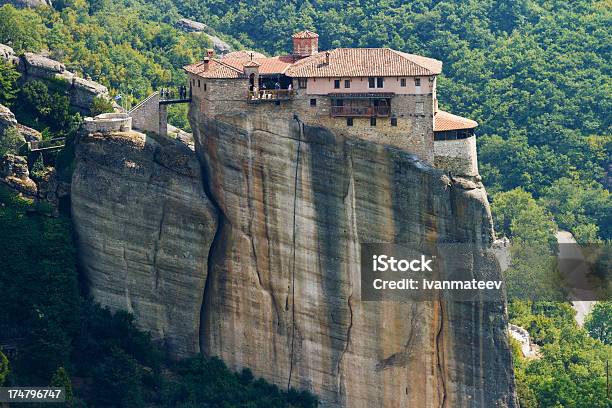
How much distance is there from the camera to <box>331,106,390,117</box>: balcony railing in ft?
287

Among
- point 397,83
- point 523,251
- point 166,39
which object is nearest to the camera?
point 397,83

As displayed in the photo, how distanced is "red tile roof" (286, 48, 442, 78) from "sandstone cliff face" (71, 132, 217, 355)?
6731 mm

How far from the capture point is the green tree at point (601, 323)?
4432 inches

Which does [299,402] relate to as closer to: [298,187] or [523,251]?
[298,187]

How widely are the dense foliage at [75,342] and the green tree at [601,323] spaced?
27.5m

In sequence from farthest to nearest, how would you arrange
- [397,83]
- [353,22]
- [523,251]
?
1. [353,22]
2. [523,251]
3. [397,83]

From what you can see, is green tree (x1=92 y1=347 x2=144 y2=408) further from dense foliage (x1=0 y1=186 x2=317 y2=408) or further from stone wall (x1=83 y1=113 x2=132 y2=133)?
stone wall (x1=83 y1=113 x2=132 y2=133)

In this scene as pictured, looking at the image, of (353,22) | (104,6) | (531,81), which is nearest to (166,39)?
(104,6)

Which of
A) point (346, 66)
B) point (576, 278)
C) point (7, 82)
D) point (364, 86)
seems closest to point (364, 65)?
point (346, 66)

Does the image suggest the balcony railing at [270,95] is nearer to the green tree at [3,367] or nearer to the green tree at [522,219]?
the green tree at [3,367]

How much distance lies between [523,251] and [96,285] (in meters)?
33.1

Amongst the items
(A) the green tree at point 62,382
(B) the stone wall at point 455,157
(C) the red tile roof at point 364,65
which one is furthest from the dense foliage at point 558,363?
(A) the green tree at point 62,382

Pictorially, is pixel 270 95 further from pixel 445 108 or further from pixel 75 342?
pixel 445 108

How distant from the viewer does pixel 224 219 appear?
90125 mm
